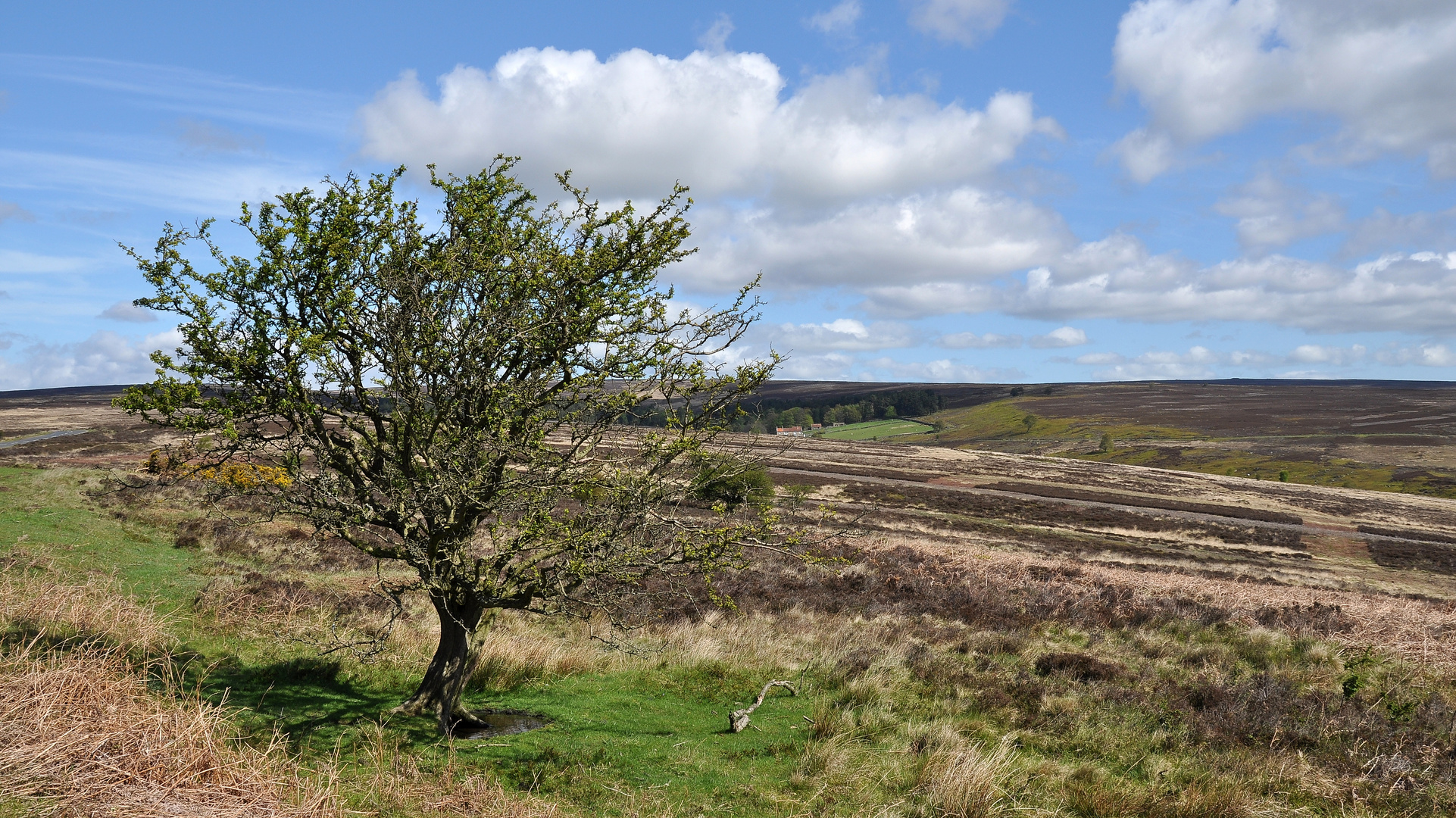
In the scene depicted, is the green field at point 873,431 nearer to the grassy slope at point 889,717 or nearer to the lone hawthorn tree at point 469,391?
the grassy slope at point 889,717

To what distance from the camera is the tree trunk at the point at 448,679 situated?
10.8 metres

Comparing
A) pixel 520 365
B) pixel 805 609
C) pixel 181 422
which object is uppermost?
pixel 520 365

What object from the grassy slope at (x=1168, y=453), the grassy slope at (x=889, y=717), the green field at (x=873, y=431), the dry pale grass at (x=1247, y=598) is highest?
the grassy slope at (x=889, y=717)

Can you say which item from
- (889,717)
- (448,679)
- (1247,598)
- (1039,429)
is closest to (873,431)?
(1039,429)

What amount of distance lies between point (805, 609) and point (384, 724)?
11.6 meters

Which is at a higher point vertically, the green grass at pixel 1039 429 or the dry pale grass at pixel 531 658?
the dry pale grass at pixel 531 658

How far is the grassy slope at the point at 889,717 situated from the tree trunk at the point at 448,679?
1.56 ft

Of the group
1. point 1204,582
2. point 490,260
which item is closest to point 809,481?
point 1204,582

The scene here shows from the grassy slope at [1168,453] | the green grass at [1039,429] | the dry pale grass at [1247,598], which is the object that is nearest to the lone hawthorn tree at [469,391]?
the dry pale grass at [1247,598]

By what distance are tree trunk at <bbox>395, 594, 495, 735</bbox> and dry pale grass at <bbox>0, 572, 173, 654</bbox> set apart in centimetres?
353

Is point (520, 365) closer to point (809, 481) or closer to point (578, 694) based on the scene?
point (578, 694)

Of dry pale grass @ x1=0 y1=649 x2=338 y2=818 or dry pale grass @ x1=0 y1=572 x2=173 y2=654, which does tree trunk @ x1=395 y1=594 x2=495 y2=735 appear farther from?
dry pale grass @ x1=0 y1=572 x2=173 y2=654

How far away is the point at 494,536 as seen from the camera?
9664 mm

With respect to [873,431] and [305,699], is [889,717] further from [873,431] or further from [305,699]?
[873,431]
